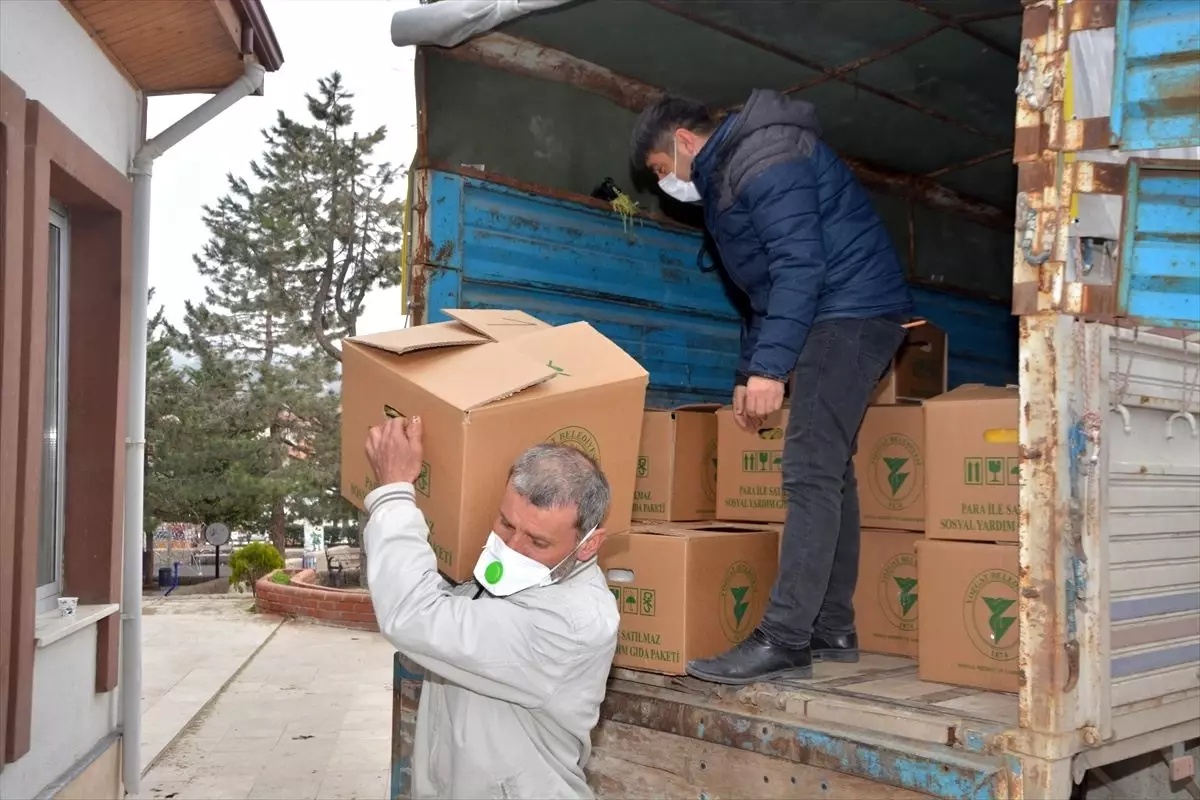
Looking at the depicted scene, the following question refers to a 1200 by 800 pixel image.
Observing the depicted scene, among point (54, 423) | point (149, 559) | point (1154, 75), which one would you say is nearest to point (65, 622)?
point (54, 423)

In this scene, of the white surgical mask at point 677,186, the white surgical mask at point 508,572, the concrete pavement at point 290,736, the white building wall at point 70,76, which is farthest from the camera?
the concrete pavement at point 290,736

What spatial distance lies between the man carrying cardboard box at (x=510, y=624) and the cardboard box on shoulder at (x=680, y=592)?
81cm

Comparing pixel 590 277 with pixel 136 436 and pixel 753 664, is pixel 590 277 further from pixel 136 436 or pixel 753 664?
pixel 136 436

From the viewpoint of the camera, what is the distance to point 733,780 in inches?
99.3

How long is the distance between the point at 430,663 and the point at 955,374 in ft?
14.8

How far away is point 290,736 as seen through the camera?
23.4 feet

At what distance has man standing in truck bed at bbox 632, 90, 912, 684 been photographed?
9.65ft

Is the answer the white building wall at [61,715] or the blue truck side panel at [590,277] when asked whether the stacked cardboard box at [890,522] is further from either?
the white building wall at [61,715]

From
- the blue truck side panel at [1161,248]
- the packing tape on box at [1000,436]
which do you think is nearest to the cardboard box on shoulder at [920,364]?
the packing tape on box at [1000,436]

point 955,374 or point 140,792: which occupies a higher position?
point 955,374

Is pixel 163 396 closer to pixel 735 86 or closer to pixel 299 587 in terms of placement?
pixel 299 587

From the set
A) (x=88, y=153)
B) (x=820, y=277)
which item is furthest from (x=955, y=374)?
(x=88, y=153)

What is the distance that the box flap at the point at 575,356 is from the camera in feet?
7.72

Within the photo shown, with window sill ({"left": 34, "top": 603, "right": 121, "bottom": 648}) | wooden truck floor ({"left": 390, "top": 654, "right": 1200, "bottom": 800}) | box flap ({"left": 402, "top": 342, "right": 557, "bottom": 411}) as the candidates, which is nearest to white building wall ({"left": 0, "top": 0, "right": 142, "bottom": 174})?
window sill ({"left": 34, "top": 603, "right": 121, "bottom": 648})
